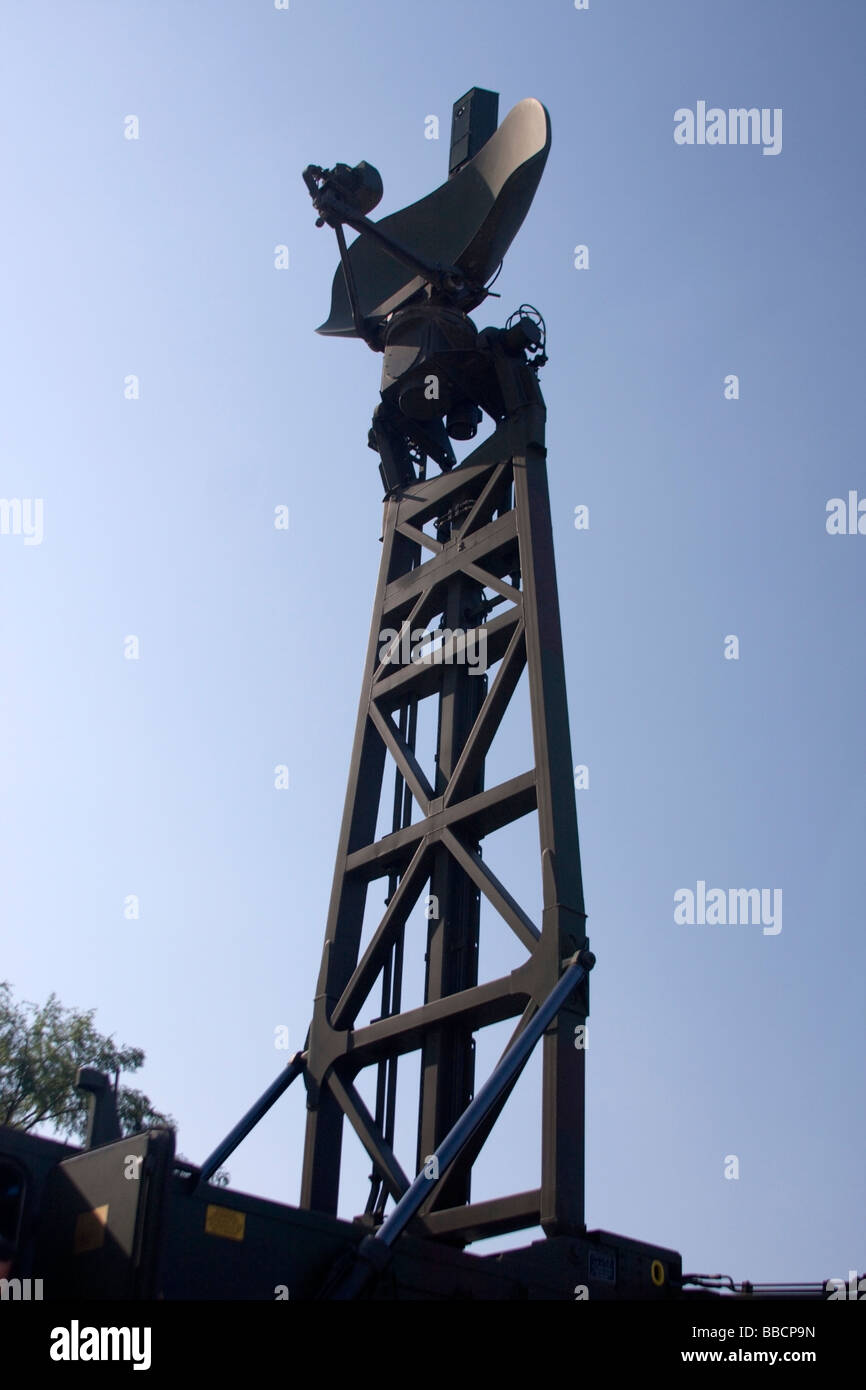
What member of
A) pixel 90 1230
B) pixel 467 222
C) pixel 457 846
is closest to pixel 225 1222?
pixel 90 1230

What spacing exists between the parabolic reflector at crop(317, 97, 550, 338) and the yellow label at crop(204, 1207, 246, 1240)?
36.3ft

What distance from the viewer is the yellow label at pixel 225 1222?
7.29 meters

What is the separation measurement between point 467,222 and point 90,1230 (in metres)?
12.5

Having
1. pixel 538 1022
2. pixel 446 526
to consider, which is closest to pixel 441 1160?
pixel 538 1022

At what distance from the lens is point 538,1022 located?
1068 cm

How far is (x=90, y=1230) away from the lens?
6.97m

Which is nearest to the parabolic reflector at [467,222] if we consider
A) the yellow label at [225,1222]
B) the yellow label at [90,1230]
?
the yellow label at [225,1222]

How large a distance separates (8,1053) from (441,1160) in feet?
58.9

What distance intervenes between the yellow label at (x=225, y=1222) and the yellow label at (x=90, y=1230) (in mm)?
575
